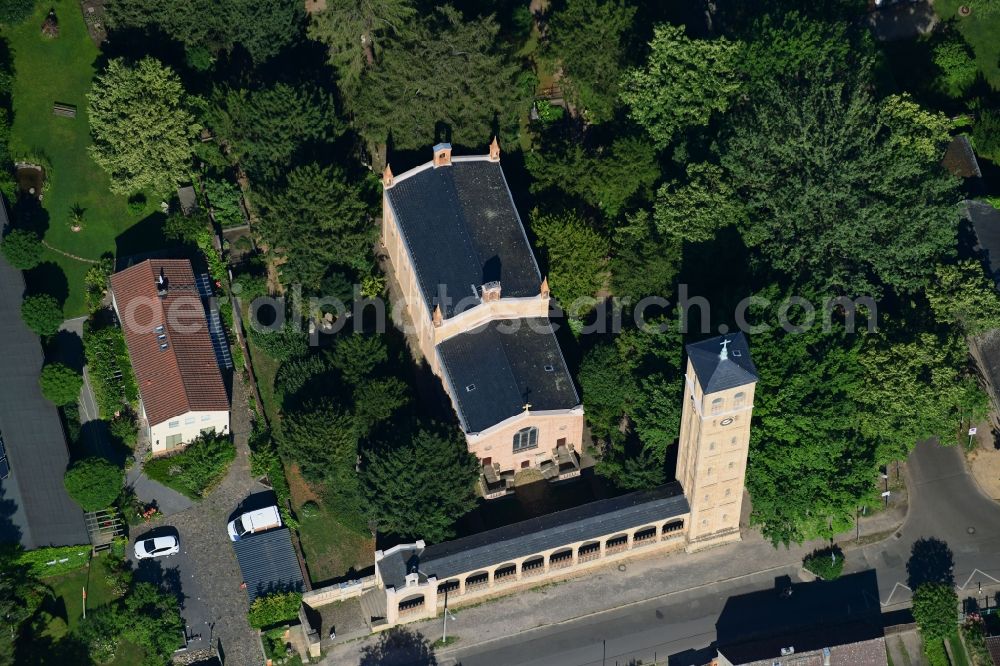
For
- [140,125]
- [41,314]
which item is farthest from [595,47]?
[41,314]

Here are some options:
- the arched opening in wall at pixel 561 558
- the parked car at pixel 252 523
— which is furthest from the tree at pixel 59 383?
the arched opening in wall at pixel 561 558

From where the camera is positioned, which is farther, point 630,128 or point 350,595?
point 630,128

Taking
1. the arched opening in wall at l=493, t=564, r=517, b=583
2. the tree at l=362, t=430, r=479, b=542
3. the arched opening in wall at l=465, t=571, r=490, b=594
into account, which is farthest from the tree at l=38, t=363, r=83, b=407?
the arched opening in wall at l=493, t=564, r=517, b=583

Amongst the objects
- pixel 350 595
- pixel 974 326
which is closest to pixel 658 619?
pixel 350 595

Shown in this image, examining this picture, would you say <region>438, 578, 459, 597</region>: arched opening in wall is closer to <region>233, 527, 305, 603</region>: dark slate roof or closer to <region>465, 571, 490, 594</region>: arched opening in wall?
<region>465, 571, 490, 594</region>: arched opening in wall

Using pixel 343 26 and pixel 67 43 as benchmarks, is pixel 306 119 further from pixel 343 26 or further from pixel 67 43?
pixel 67 43

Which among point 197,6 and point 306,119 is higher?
point 197,6

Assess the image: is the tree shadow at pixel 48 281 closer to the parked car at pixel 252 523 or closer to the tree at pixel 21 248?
the tree at pixel 21 248

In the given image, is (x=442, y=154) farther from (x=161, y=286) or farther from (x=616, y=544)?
(x=616, y=544)
